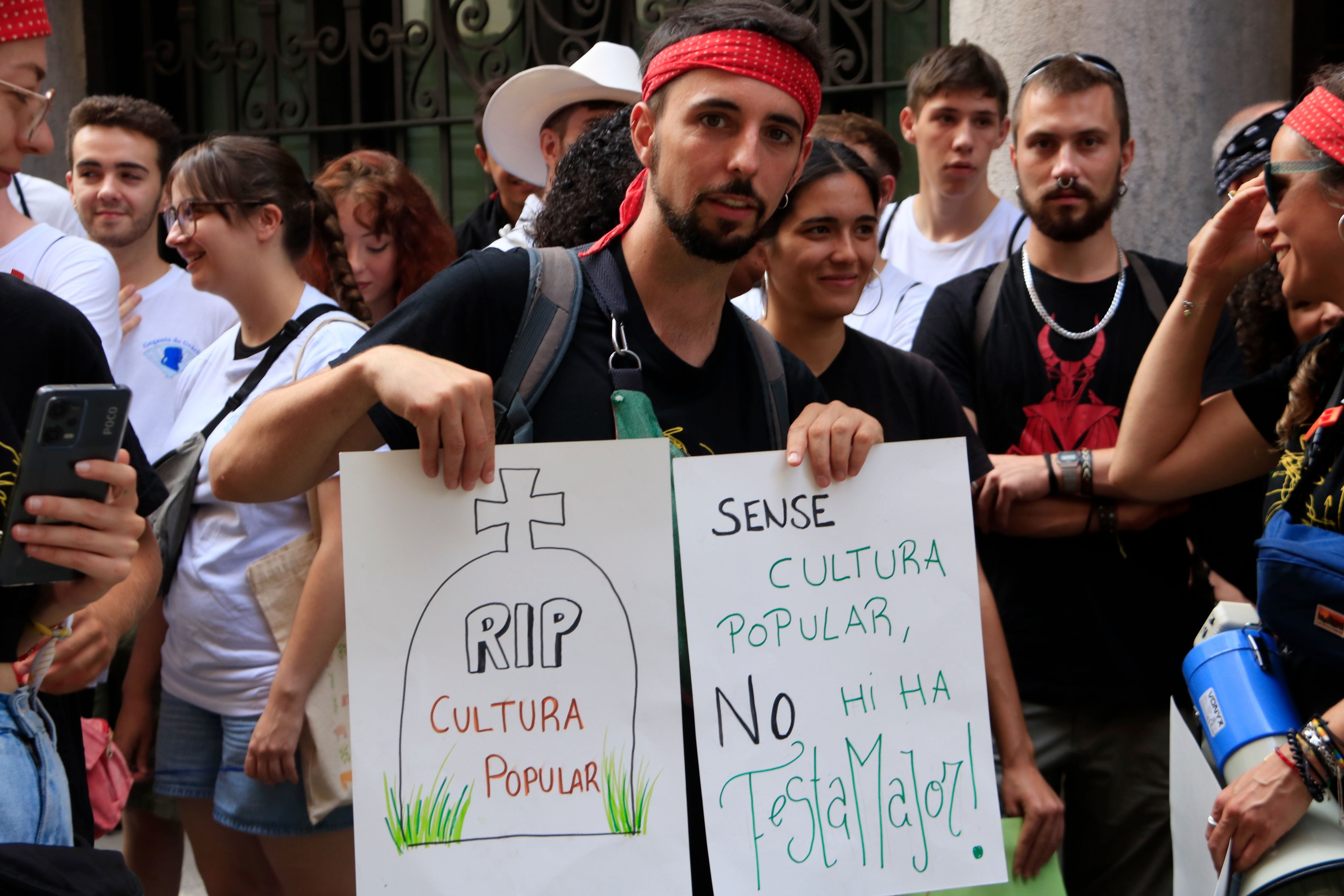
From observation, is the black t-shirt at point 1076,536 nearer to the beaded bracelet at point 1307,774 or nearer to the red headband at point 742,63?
the beaded bracelet at point 1307,774

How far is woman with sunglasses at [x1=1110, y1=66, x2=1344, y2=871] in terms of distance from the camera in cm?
198

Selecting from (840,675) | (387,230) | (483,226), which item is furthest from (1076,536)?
(483,226)

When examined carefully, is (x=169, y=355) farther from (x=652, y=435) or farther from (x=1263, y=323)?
(x=1263, y=323)

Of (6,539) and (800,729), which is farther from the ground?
(6,539)

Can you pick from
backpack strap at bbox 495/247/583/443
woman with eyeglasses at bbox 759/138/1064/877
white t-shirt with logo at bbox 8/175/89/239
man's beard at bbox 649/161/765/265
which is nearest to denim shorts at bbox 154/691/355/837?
backpack strap at bbox 495/247/583/443

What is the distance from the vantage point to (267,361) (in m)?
2.97

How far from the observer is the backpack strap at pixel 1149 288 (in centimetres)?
312

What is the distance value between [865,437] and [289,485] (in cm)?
85

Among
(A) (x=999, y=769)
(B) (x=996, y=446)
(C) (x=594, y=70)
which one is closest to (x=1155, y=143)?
(B) (x=996, y=446)

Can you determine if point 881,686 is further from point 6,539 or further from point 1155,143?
point 1155,143

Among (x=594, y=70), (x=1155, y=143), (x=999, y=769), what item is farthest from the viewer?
(x=1155, y=143)

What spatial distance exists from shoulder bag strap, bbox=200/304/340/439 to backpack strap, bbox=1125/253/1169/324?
2.10 metres

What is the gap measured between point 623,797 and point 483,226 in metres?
3.30

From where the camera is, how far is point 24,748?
1.68 m
